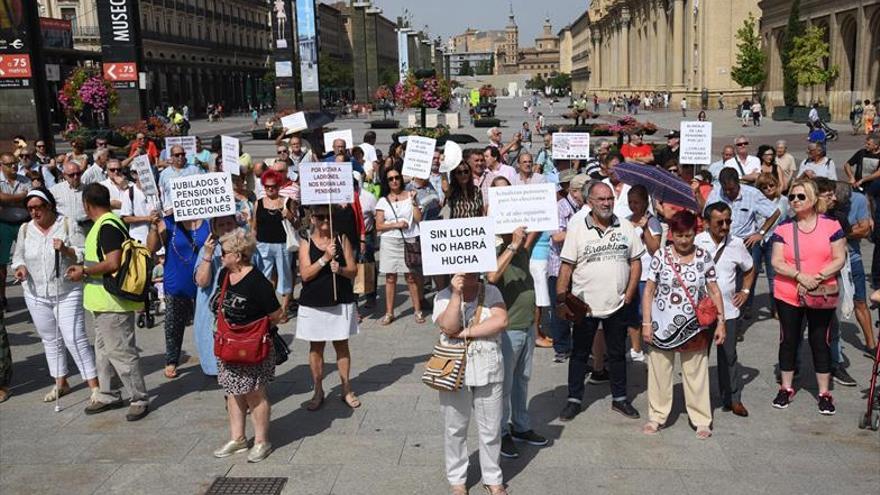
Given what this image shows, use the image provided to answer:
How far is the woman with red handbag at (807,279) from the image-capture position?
6.53m

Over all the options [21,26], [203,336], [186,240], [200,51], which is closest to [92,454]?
[203,336]

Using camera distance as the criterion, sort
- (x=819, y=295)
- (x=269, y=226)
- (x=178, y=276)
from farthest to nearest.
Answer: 1. (x=269, y=226)
2. (x=178, y=276)
3. (x=819, y=295)

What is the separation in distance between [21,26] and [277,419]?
63.5 feet

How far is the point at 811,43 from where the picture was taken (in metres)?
44.3

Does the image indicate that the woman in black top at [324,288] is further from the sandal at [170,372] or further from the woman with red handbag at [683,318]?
the woman with red handbag at [683,318]

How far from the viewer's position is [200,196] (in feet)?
23.8

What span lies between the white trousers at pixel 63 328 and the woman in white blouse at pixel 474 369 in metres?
3.85

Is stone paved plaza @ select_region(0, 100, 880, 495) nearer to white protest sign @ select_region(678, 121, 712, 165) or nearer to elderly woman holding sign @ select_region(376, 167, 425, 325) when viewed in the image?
elderly woman holding sign @ select_region(376, 167, 425, 325)

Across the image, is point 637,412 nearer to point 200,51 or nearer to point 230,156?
point 230,156

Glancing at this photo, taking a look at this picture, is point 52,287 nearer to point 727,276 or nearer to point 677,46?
point 727,276

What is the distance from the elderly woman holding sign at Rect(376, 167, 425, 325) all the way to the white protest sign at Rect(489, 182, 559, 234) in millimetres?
4025

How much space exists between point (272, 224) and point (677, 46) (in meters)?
63.5

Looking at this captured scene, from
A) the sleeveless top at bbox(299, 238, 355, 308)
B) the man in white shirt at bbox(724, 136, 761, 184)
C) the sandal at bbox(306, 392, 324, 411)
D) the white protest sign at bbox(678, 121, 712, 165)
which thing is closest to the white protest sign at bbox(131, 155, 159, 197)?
the sleeveless top at bbox(299, 238, 355, 308)

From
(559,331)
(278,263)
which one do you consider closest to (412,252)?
(278,263)
